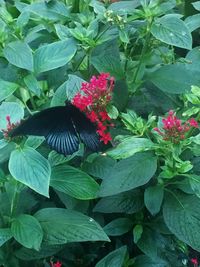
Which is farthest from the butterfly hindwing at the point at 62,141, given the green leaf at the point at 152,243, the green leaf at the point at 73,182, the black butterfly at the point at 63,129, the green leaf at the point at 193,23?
the green leaf at the point at 193,23

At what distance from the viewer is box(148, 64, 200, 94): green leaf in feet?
4.92

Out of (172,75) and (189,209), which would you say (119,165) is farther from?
(172,75)

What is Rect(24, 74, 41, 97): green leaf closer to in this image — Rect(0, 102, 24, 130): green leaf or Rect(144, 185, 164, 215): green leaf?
Rect(0, 102, 24, 130): green leaf

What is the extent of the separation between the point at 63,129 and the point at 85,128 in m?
0.05

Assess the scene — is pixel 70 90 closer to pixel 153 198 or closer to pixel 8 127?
pixel 8 127

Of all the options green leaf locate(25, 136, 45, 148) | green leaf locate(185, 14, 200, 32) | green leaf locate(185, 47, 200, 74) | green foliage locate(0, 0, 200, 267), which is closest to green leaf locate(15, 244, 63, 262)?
green foliage locate(0, 0, 200, 267)

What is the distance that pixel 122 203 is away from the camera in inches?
54.9

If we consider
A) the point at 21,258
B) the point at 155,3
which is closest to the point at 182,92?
the point at 155,3

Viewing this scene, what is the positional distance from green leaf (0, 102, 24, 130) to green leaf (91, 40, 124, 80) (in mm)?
282

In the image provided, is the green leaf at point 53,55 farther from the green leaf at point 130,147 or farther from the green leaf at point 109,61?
the green leaf at point 130,147

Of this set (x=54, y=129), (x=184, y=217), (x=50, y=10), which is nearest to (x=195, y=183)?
(x=184, y=217)

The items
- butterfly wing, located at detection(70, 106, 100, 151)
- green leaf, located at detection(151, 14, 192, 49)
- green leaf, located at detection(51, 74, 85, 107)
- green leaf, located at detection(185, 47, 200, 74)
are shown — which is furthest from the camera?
green leaf, located at detection(185, 47, 200, 74)

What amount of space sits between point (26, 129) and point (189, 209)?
1.38 ft

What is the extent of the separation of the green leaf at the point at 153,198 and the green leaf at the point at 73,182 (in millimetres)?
121
